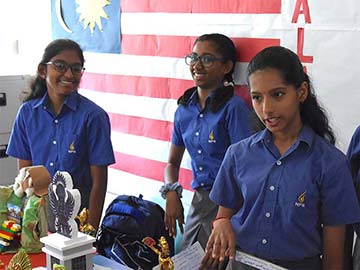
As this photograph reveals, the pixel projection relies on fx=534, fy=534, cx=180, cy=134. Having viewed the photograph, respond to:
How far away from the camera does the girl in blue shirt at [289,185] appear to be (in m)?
1.47

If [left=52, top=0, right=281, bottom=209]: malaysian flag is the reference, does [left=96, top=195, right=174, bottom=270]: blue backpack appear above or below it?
below

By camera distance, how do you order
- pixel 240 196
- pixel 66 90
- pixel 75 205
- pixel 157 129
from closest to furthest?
1. pixel 75 205
2. pixel 240 196
3. pixel 66 90
4. pixel 157 129

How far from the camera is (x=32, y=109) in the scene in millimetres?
2354

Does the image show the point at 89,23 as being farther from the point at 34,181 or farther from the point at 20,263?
the point at 20,263

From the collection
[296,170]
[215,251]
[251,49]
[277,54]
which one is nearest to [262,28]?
[251,49]

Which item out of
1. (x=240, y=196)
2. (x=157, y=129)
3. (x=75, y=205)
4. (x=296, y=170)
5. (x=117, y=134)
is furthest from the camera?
(x=117, y=134)

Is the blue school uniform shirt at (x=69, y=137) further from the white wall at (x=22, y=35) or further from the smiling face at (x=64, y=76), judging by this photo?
the white wall at (x=22, y=35)

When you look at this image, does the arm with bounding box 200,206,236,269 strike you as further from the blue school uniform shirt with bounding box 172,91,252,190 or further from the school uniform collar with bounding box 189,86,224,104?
the school uniform collar with bounding box 189,86,224,104

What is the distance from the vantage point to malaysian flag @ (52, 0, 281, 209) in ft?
7.86

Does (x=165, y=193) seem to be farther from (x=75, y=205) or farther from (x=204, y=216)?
(x=75, y=205)

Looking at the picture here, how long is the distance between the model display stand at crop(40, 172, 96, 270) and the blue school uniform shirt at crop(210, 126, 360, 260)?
18.2 inches

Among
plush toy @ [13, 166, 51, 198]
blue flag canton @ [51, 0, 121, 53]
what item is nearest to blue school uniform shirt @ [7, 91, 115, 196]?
plush toy @ [13, 166, 51, 198]

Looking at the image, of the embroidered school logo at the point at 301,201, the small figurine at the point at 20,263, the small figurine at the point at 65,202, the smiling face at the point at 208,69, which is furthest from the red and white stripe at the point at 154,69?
the small figurine at the point at 20,263

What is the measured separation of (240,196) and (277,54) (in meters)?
0.45
